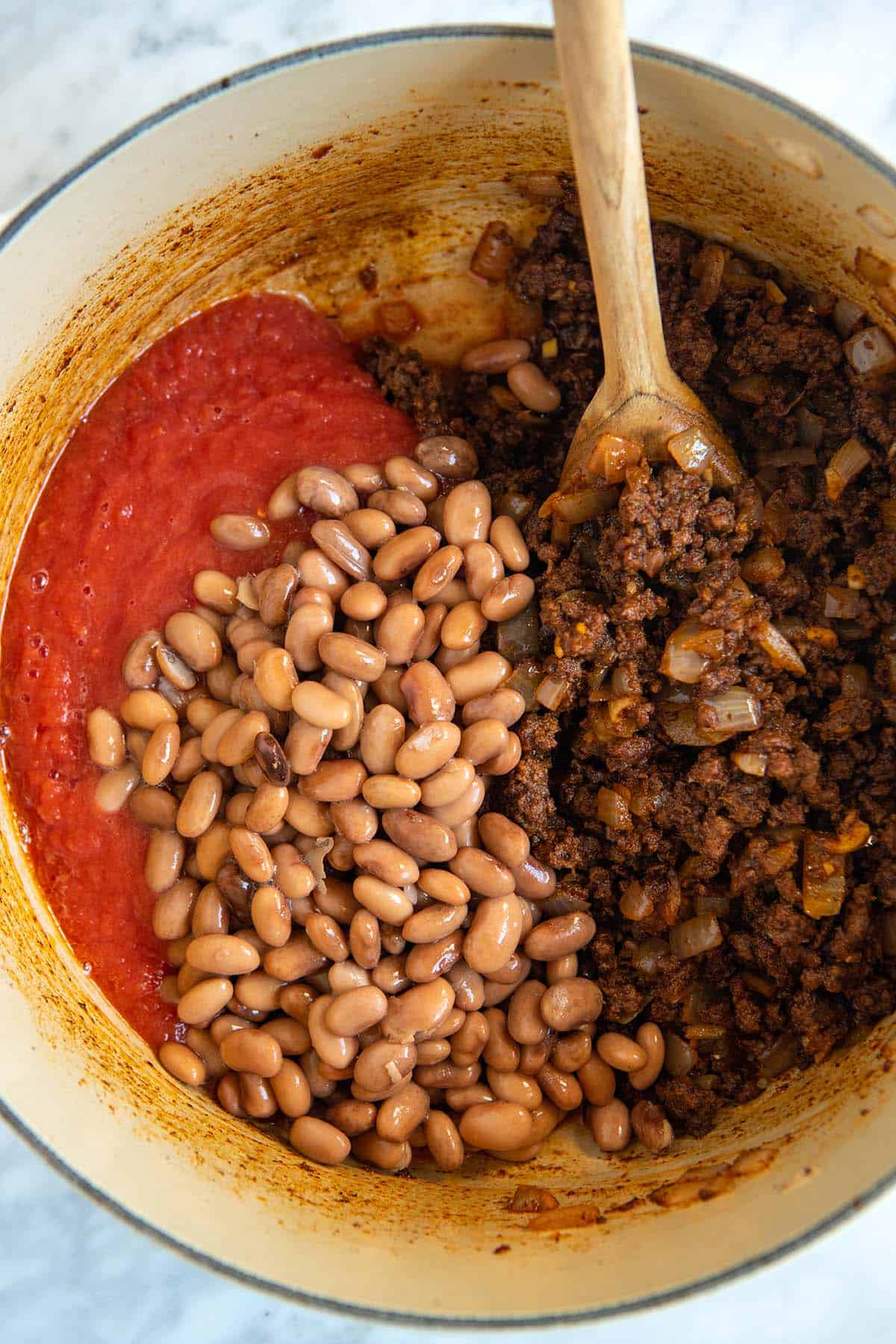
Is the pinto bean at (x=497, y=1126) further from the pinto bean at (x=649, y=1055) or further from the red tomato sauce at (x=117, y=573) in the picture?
the red tomato sauce at (x=117, y=573)

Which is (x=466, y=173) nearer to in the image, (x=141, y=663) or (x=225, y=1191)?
(x=141, y=663)

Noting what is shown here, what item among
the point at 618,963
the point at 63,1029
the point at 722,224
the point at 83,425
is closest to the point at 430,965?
the point at 618,963

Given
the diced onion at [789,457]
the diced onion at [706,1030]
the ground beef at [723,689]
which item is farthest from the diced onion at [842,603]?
the diced onion at [706,1030]

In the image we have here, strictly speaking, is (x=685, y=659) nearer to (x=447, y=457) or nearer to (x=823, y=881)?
(x=823, y=881)

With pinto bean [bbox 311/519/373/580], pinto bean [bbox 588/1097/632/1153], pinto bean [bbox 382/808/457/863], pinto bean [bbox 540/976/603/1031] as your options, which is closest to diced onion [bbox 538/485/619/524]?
pinto bean [bbox 311/519/373/580]

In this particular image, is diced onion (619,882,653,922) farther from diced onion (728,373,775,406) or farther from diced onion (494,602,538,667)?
diced onion (728,373,775,406)

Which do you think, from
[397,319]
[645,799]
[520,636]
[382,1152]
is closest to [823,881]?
[645,799]
